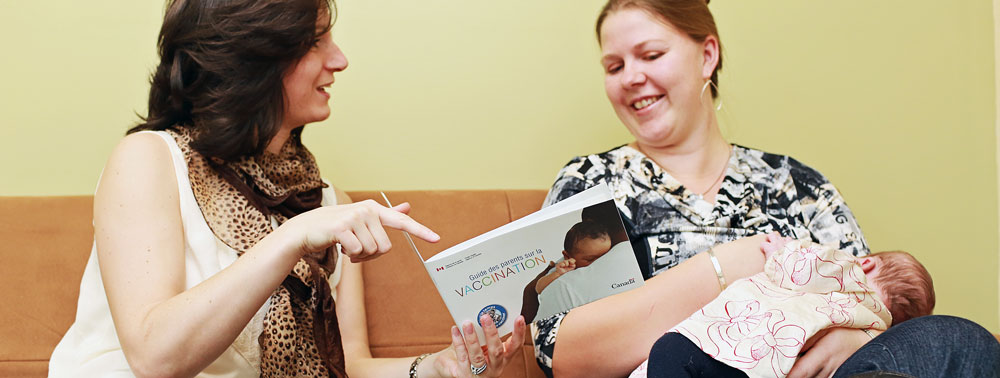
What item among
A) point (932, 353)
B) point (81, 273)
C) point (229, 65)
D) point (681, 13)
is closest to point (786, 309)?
point (932, 353)

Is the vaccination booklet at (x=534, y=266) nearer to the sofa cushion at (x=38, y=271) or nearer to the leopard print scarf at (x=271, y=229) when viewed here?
the leopard print scarf at (x=271, y=229)

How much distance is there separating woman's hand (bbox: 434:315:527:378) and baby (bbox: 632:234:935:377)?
21 centimetres

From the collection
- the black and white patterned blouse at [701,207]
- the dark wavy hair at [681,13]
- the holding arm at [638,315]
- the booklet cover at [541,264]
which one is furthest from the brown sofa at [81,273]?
the booklet cover at [541,264]

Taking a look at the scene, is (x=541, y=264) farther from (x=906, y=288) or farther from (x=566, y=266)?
(x=906, y=288)

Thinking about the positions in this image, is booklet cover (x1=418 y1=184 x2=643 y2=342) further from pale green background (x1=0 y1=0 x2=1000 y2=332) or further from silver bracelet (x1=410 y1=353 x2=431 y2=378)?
pale green background (x1=0 y1=0 x2=1000 y2=332)

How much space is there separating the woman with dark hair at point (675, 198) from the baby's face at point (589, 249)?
0.27 meters

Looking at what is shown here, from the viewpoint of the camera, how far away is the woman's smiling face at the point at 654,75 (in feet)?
5.52

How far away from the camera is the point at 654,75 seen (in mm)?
1678

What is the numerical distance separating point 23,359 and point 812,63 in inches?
88.3

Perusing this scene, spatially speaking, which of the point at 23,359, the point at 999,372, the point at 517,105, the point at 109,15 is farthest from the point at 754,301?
the point at 109,15

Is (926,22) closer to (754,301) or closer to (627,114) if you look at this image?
(627,114)

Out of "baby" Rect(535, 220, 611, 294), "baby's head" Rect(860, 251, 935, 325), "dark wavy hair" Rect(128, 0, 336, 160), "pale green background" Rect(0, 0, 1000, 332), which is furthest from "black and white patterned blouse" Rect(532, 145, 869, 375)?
"dark wavy hair" Rect(128, 0, 336, 160)

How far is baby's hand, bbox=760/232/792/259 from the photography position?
1.40m

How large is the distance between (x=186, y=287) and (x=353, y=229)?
373 mm
